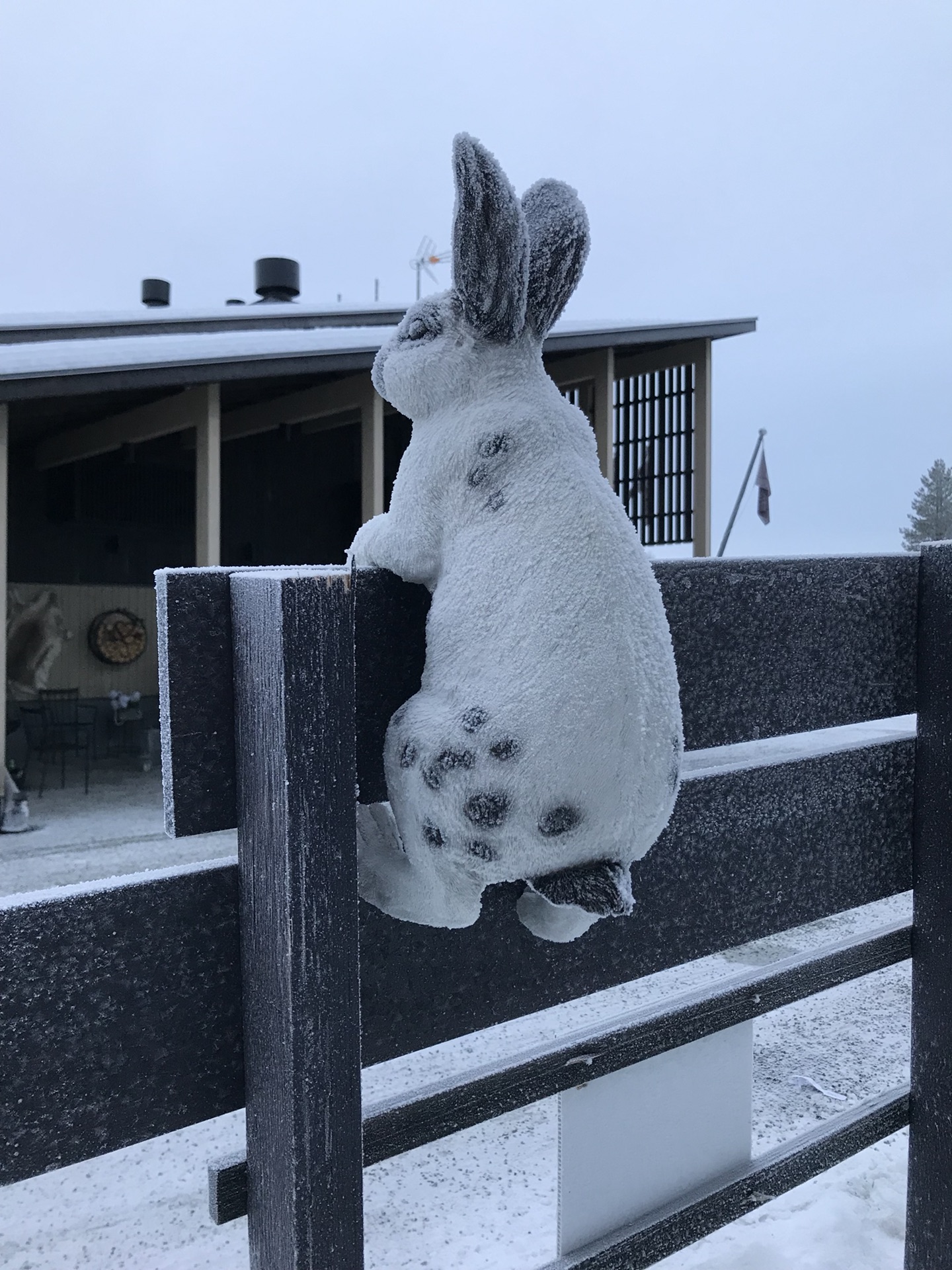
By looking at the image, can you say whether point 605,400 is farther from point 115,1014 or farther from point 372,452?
point 115,1014

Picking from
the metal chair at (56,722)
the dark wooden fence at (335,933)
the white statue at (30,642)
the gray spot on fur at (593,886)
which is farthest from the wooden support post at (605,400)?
the gray spot on fur at (593,886)

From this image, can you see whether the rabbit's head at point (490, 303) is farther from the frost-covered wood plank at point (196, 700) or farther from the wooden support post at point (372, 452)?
the wooden support post at point (372, 452)

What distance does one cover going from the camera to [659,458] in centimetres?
932

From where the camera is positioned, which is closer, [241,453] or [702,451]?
[702,451]

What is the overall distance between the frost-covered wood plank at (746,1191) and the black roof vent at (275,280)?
10.9 m

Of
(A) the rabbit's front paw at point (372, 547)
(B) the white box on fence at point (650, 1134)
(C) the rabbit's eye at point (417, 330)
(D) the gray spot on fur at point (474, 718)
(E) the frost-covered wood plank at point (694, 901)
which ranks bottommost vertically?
(B) the white box on fence at point (650, 1134)

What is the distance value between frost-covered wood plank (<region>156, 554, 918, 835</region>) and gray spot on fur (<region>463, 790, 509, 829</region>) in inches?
6.2

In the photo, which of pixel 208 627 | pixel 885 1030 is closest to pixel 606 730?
pixel 208 627

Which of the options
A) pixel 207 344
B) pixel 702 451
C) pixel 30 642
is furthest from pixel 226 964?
pixel 30 642

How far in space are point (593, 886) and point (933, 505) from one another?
27483mm

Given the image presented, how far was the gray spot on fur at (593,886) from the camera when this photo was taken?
0.75m

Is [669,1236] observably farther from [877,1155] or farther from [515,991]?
[877,1155]

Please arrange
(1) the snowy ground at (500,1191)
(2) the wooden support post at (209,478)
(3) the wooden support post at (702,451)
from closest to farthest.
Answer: (1) the snowy ground at (500,1191)
(2) the wooden support post at (209,478)
(3) the wooden support post at (702,451)

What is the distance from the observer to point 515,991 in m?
0.98
